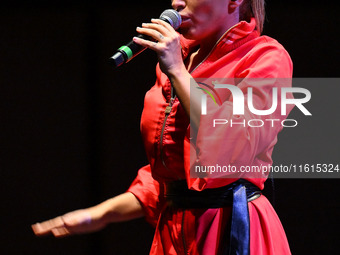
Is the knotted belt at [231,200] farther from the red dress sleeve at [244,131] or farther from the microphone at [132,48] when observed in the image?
the microphone at [132,48]

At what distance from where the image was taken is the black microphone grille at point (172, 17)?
1.28 meters

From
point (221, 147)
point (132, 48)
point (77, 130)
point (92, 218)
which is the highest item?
point (132, 48)

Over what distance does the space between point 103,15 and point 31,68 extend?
0.35m

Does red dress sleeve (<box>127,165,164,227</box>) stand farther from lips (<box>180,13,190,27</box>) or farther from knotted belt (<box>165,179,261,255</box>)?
lips (<box>180,13,190,27</box>)

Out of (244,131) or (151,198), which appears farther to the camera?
(151,198)

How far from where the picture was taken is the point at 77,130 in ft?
7.66

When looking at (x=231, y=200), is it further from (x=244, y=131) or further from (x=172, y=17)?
(x=172, y=17)

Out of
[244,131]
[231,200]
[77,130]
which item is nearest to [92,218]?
[231,200]

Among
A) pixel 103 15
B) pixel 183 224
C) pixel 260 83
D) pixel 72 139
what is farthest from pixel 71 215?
pixel 103 15

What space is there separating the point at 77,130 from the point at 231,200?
3.83 ft

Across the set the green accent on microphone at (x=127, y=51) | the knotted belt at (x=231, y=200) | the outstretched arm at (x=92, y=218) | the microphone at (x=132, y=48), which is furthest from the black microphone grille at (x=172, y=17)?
the outstretched arm at (x=92, y=218)

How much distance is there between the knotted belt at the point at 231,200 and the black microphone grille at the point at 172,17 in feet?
1.15

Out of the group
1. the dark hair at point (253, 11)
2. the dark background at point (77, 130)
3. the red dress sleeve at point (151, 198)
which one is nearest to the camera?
the dark hair at point (253, 11)

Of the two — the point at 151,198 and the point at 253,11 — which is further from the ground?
the point at 253,11
